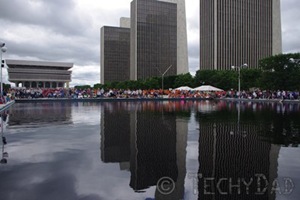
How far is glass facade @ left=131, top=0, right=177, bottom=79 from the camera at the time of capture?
453 ft

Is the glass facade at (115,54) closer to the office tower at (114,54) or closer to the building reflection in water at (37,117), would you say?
the office tower at (114,54)

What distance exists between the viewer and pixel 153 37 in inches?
5561

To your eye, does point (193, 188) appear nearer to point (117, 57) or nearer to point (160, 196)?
point (160, 196)

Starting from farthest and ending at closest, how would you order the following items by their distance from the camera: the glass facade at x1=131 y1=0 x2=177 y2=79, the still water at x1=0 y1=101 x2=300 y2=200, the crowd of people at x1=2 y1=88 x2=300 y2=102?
the glass facade at x1=131 y1=0 x2=177 y2=79 < the crowd of people at x1=2 y1=88 x2=300 y2=102 < the still water at x1=0 y1=101 x2=300 y2=200

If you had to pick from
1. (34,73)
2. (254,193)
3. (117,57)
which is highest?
(117,57)

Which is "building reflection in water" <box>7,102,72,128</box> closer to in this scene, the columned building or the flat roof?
the columned building

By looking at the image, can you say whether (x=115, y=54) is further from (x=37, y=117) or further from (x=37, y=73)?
(x=37, y=117)

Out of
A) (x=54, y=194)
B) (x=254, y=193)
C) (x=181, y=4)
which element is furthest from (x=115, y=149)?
(x=181, y=4)

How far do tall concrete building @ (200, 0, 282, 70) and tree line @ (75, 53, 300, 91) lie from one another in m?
35.8

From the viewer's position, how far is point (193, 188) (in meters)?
5.11

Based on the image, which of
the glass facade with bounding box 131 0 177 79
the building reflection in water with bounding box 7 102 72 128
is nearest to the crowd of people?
the building reflection in water with bounding box 7 102 72 128

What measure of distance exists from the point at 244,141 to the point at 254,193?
4.69 meters

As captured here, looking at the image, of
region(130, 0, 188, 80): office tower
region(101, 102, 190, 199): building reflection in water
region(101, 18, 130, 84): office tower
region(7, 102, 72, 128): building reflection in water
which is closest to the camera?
region(101, 102, 190, 199): building reflection in water

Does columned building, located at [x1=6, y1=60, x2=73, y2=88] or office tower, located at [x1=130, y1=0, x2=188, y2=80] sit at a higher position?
office tower, located at [x1=130, y1=0, x2=188, y2=80]
